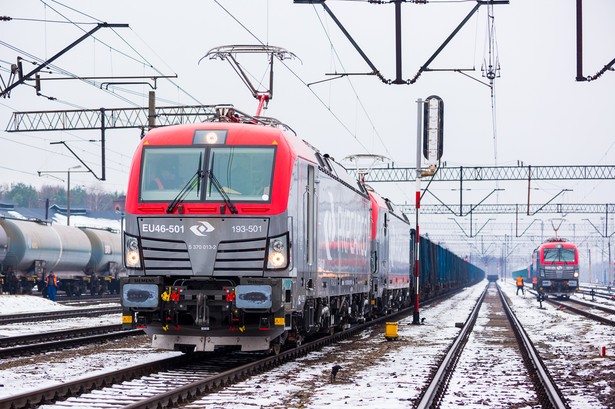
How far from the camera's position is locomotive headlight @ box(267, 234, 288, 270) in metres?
13.7

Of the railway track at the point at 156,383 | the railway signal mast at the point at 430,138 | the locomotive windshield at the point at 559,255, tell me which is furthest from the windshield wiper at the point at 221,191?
the locomotive windshield at the point at 559,255

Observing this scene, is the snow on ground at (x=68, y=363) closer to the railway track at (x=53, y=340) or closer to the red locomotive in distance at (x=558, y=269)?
the railway track at (x=53, y=340)

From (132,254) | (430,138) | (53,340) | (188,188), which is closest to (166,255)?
(132,254)

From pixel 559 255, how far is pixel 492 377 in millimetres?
42566

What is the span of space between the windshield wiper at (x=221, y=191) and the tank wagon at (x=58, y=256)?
1110 inches

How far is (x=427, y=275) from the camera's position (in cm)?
4409

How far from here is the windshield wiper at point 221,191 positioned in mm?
13834

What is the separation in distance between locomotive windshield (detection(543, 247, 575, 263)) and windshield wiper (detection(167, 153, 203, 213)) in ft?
143

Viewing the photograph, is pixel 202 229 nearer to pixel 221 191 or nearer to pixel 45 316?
pixel 221 191

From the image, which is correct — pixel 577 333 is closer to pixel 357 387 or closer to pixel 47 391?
pixel 357 387

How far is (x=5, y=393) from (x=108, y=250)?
133ft

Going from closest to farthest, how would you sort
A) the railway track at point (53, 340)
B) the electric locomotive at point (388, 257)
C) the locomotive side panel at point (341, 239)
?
the railway track at point (53, 340) → the locomotive side panel at point (341, 239) → the electric locomotive at point (388, 257)

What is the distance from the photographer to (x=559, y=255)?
54812 millimetres

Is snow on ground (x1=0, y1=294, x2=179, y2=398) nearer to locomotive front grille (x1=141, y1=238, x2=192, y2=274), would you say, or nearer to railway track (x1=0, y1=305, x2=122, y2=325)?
locomotive front grille (x1=141, y1=238, x2=192, y2=274)
